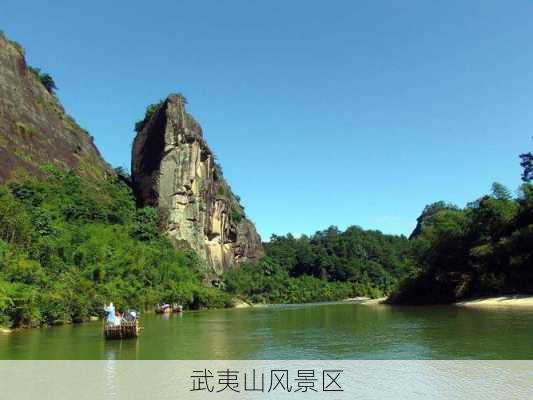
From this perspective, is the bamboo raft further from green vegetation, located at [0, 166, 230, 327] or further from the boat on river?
the boat on river

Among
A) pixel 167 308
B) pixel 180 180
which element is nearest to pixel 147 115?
pixel 180 180

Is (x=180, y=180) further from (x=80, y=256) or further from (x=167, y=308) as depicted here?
(x=80, y=256)

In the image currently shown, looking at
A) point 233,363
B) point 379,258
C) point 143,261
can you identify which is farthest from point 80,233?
point 379,258

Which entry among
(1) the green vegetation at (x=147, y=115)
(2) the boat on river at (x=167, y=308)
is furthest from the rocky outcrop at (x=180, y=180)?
(2) the boat on river at (x=167, y=308)

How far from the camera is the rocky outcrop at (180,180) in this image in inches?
3059

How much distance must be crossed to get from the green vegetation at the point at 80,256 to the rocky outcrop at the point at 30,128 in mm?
2328

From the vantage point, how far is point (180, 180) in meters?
78.6

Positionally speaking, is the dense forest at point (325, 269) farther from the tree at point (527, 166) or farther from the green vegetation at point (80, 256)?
the tree at point (527, 166)

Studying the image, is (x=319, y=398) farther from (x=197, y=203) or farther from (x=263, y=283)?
(x=263, y=283)

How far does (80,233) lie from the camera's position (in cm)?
5106

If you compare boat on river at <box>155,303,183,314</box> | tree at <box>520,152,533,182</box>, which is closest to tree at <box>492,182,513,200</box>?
Answer: tree at <box>520,152,533,182</box>

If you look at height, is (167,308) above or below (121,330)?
above

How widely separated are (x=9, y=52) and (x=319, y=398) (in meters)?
65.5

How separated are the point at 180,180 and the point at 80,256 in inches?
1312
